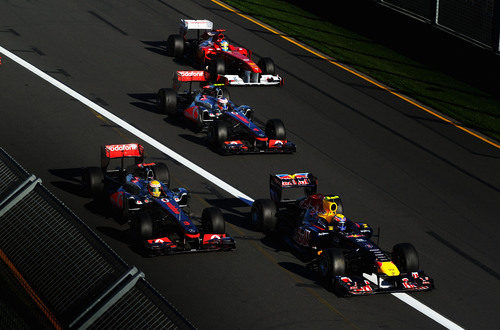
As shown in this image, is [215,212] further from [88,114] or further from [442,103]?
[442,103]

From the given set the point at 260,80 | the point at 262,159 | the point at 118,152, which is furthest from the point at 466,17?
the point at 118,152

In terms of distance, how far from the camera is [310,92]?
39.4m

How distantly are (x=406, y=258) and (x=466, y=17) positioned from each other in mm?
20051

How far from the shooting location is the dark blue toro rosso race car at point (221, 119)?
3206 cm

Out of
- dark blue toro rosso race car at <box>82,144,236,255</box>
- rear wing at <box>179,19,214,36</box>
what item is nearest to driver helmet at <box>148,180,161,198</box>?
dark blue toro rosso race car at <box>82,144,236,255</box>

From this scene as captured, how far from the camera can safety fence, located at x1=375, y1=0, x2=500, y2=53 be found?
1582 inches

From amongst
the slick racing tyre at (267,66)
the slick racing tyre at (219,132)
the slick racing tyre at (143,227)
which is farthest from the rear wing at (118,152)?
the slick racing tyre at (267,66)

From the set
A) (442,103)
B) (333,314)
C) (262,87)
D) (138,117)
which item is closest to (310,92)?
(262,87)

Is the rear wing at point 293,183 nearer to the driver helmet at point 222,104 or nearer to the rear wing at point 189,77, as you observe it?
the driver helmet at point 222,104

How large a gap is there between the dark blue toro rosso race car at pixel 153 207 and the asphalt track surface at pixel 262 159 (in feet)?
1.33

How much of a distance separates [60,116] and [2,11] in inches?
525

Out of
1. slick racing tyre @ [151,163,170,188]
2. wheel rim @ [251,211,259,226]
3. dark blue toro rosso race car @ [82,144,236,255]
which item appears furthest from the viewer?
slick racing tyre @ [151,163,170,188]

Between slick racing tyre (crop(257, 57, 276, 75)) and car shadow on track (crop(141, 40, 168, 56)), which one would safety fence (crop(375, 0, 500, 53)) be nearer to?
slick racing tyre (crop(257, 57, 276, 75))

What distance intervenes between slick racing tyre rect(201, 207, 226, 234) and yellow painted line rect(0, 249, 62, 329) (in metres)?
7.33
